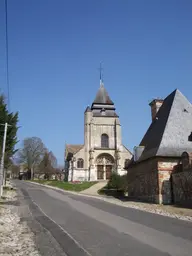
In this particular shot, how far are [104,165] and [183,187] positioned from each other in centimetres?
3220

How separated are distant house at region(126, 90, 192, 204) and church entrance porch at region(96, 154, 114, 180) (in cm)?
2330

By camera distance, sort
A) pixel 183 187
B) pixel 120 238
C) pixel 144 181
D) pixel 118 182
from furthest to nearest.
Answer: pixel 118 182
pixel 144 181
pixel 183 187
pixel 120 238

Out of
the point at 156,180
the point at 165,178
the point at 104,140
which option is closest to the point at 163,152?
the point at 165,178

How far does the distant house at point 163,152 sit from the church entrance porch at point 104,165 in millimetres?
23295

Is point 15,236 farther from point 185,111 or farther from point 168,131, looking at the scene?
point 185,111

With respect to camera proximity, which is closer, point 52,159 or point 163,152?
point 163,152

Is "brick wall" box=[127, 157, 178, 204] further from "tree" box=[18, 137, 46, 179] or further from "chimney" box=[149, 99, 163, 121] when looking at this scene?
"tree" box=[18, 137, 46, 179]

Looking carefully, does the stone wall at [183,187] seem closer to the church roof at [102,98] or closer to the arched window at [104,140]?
the arched window at [104,140]

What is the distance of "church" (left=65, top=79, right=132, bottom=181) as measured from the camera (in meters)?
48.2

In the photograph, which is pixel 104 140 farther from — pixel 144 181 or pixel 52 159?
pixel 144 181

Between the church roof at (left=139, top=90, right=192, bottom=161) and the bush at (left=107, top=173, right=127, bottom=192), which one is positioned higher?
the church roof at (left=139, top=90, right=192, bottom=161)

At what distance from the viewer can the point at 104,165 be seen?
49.6 metres

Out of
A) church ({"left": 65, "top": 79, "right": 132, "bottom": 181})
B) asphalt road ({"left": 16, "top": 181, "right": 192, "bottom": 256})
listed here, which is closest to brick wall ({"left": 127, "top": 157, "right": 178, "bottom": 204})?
asphalt road ({"left": 16, "top": 181, "right": 192, "bottom": 256})

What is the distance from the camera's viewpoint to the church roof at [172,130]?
65.5 ft
